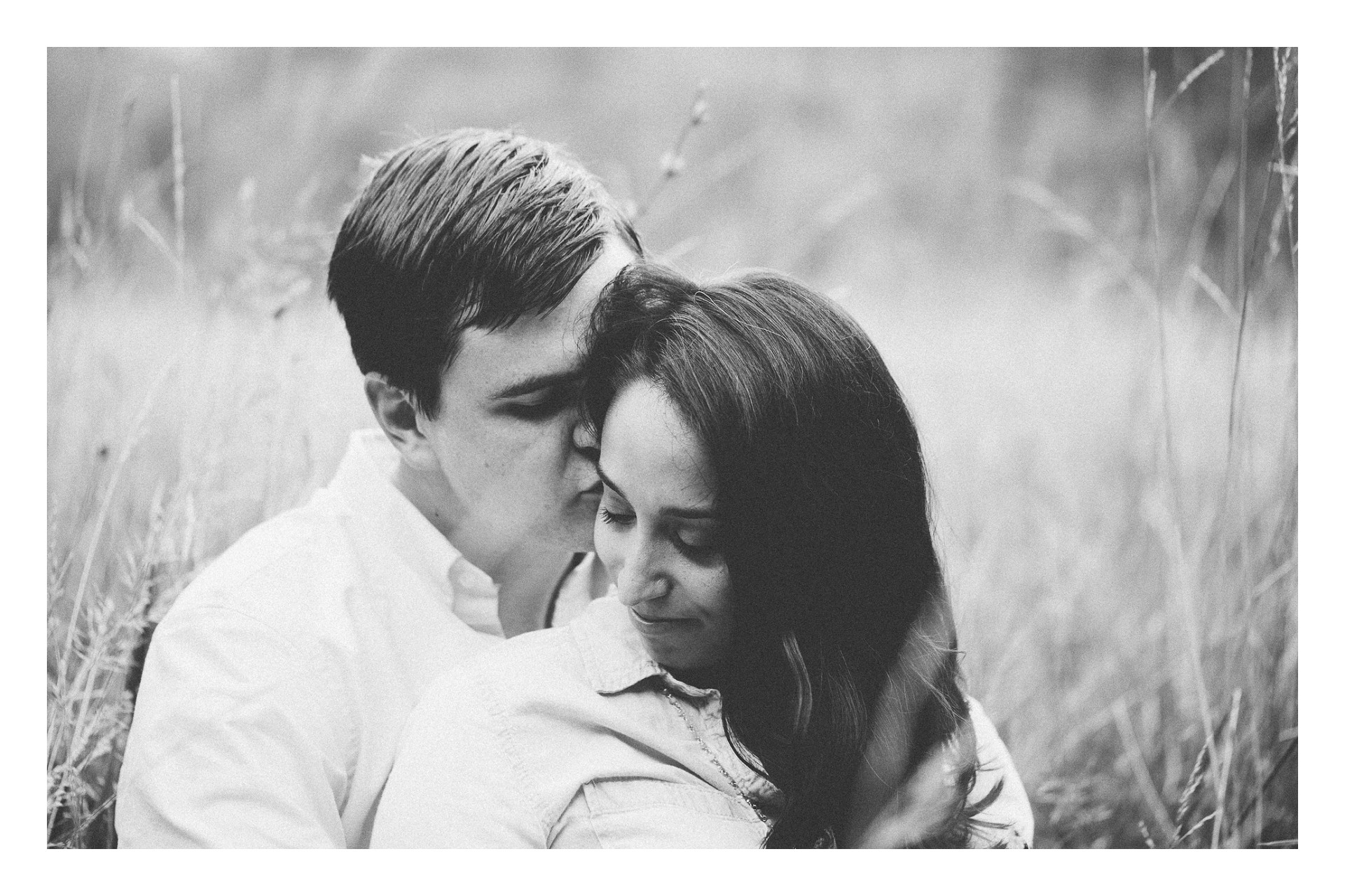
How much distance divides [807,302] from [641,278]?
10.0 inches

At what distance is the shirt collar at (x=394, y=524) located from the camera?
2.01 meters

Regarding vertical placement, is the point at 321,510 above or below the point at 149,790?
above

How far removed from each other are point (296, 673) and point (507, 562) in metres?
0.43

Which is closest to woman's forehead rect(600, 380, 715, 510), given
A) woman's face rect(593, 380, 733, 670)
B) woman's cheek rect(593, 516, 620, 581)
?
woman's face rect(593, 380, 733, 670)

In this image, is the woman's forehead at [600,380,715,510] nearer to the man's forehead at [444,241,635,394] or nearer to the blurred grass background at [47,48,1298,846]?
the man's forehead at [444,241,635,394]

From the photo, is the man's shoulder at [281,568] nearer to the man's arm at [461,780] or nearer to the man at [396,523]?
the man at [396,523]

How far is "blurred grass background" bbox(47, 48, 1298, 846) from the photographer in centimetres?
222

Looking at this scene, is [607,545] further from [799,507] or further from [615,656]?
[799,507]

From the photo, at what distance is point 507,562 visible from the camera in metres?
2.12

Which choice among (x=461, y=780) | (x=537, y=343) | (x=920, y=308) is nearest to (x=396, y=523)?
(x=537, y=343)

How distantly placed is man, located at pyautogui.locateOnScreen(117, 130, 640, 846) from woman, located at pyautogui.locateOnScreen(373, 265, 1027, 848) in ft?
0.41

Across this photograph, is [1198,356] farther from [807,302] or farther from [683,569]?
[683,569]

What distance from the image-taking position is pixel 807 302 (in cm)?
174
